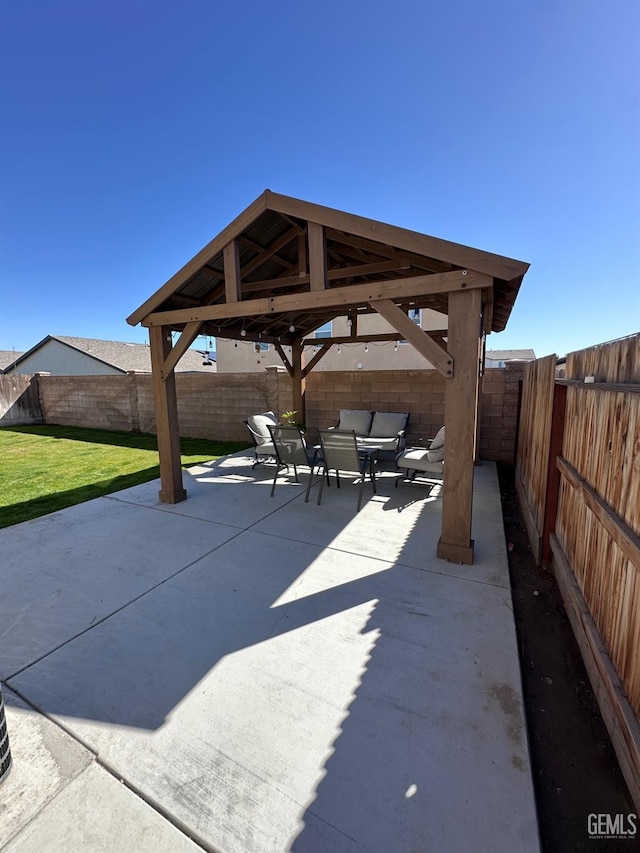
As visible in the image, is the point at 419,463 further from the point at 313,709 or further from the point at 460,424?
the point at 313,709

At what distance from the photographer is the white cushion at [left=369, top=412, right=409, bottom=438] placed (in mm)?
7668

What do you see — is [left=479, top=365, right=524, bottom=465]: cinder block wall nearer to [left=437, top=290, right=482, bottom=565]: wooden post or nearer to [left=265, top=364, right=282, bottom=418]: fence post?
[left=437, top=290, right=482, bottom=565]: wooden post

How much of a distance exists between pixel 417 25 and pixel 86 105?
6567 millimetres

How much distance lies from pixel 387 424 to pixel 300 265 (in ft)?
12.5

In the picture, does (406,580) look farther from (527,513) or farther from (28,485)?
(28,485)

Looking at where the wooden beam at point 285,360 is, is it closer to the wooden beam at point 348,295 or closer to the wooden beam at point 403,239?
the wooden beam at point 348,295

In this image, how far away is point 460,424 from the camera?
3.30m

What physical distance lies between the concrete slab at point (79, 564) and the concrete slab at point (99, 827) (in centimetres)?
114

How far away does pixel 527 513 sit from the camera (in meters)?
A: 4.52

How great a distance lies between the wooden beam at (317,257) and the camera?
379cm

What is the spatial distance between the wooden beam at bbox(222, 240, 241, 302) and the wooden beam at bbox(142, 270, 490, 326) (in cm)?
11

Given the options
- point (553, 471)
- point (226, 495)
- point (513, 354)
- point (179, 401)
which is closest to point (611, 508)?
point (553, 471)

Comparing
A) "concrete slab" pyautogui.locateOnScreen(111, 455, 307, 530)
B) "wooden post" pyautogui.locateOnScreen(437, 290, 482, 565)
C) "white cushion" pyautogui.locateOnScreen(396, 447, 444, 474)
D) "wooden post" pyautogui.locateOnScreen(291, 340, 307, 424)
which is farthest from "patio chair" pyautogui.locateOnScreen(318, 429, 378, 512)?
"wooden post" pyautogui.locateOnScreen(291, 340, 307, 424)

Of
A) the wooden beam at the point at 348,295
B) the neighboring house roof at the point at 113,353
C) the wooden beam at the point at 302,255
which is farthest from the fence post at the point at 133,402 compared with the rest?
the wooden beam at the point at 302,255
